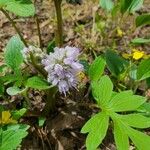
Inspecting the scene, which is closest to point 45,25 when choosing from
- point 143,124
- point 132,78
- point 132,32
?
point 132,32

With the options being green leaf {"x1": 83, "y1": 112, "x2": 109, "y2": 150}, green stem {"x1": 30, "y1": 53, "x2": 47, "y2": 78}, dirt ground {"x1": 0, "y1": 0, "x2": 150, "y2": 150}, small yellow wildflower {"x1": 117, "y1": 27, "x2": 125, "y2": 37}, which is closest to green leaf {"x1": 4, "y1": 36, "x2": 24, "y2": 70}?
green stem {"x1": 30, "y1": 53, "x2": 47, "y2": 78}

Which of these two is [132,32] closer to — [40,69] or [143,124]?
[40,69]

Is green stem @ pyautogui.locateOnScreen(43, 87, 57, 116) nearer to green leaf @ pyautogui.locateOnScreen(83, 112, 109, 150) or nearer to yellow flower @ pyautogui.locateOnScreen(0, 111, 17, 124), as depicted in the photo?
yellow flower @ pyautogui.locateOnScreen(0, 111, 17, 124)

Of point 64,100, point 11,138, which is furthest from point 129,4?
point 11,138

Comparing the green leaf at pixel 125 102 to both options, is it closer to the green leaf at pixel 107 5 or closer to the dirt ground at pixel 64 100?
the dirt ground at pixel 64 100

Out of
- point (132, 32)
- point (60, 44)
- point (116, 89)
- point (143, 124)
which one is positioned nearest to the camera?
point (143, 124)

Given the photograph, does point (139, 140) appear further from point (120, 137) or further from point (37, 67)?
point (37, 67)

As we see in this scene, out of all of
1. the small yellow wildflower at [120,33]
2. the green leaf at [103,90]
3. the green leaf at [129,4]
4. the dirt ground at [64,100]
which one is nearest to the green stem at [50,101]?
the dirt ground at [64,100]
